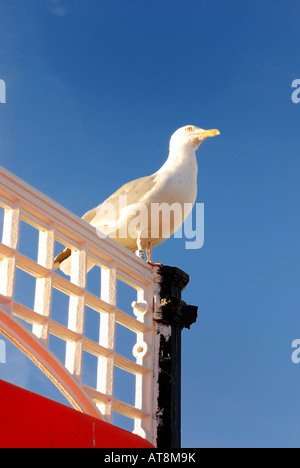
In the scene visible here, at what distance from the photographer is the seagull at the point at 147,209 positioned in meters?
8.52

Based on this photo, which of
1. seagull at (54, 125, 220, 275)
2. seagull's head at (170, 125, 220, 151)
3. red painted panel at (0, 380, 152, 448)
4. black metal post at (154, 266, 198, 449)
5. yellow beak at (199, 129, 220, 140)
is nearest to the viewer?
red painted panel at (0, 380, 152, 448)

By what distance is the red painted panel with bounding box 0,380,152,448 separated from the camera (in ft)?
13.6

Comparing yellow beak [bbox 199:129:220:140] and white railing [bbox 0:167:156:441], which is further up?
yellow beak [bbox 199:129:220:140]

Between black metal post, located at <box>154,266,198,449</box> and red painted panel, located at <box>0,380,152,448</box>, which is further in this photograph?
black metal post, located at <box>154,266,198,449</box>

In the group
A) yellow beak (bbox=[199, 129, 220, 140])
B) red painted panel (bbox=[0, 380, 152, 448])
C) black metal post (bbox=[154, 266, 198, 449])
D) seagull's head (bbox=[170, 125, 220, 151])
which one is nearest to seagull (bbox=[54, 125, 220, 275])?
seagull's head (bbox=[170, 125, 220, 151])

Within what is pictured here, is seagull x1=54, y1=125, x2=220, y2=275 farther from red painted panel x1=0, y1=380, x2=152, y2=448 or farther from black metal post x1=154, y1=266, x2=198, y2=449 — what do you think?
red painted panel x1=0, y1=380, x2=152, y2=448

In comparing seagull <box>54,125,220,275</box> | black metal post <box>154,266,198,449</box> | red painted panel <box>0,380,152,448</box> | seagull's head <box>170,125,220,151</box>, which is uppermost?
seagull's head <box>170,125,220,151</box>

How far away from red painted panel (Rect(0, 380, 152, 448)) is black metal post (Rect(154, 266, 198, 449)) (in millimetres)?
1311

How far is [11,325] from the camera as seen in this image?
5.03 m

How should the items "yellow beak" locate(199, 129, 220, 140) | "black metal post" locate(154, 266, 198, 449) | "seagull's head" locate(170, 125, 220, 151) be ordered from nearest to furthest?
"black metal post" locate(154, 266, 198, 449), "seagull's head" locate(170, 125, 220, 151), "yellow beak" locate(199, 129, 220, 140)

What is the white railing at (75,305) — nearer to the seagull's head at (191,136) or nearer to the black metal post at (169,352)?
the black metal post at (169,352)

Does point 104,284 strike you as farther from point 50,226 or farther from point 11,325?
point 11,325

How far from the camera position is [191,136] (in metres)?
9.77
